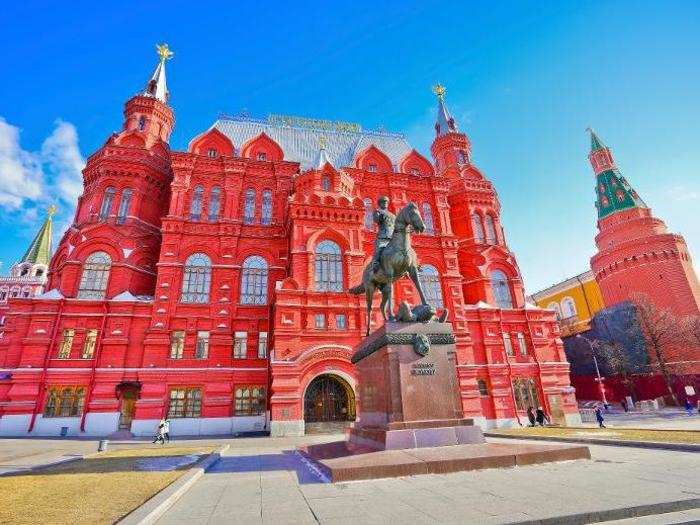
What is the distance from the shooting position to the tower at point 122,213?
89.4 feet

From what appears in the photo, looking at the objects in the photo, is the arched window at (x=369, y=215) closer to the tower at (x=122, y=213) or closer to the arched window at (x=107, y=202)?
the tower at (x=122, y=213)

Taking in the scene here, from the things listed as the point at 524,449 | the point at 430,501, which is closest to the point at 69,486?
the point at 430,501

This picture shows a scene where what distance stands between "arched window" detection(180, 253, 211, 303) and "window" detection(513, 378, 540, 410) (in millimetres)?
24516

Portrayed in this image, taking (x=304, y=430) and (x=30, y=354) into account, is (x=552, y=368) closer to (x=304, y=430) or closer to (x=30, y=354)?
(x=304, y=430)

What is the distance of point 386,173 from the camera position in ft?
114

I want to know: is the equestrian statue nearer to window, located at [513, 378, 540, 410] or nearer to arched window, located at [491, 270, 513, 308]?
window, located at [513, 378, 540, 410]

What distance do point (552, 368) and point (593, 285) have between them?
33.8 m

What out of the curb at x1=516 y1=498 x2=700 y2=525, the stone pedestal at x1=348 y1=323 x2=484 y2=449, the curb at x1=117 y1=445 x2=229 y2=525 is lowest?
the curb at x1=516 y1=498 x2=700 y2=525

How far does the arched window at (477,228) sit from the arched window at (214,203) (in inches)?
898

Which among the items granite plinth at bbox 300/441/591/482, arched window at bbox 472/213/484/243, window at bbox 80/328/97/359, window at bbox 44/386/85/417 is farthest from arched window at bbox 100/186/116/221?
arched window at bbox 472/213/484/243

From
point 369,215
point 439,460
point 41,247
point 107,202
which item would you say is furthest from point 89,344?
point 41,247

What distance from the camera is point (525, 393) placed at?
29203mm

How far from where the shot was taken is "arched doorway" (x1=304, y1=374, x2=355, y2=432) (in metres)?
23.3

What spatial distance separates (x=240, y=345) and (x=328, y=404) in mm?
7777
